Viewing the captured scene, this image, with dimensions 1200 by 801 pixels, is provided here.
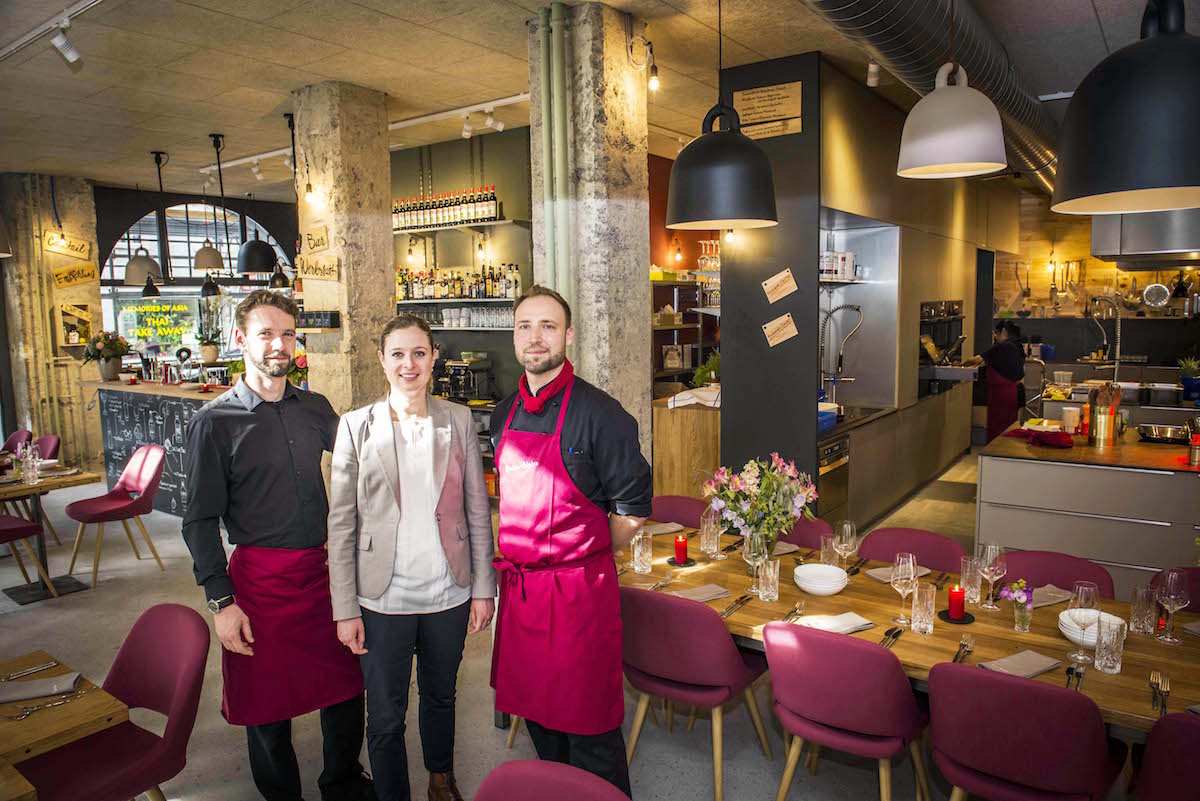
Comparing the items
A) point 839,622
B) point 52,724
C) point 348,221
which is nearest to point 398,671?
point 52,724

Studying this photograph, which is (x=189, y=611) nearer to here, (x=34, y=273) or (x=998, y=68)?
(x=998, y=68)

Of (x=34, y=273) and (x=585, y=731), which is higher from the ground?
(x=34, y=273)

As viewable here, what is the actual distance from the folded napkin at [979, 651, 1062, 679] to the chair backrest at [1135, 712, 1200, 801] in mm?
366

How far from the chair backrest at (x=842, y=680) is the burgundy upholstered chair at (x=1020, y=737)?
11 cm

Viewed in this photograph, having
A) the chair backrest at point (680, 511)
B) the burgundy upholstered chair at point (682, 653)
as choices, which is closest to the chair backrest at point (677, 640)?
the burgundy upholstered chair at point (682, 653)

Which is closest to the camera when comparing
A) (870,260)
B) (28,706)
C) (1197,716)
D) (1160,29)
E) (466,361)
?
(1160,29)

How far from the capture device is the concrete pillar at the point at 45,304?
30.2 ft

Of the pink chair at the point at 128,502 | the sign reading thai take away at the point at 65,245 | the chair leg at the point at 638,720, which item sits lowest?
the chair leg at the point at 638,720

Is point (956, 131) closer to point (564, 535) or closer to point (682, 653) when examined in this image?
point (564, 535)

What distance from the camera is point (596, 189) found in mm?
4480

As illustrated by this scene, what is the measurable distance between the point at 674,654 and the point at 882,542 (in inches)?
49.1

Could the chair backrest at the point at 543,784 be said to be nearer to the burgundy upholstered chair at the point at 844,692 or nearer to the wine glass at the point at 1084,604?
→ the burgundy upholstered chair at the point at 844,692

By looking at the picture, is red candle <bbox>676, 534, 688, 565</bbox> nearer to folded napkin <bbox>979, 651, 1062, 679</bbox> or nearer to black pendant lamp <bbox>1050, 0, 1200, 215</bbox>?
folded napkin <bbox>979, 651, 1062, 679</bbox>

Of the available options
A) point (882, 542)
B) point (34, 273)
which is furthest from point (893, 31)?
point (34, 273)
